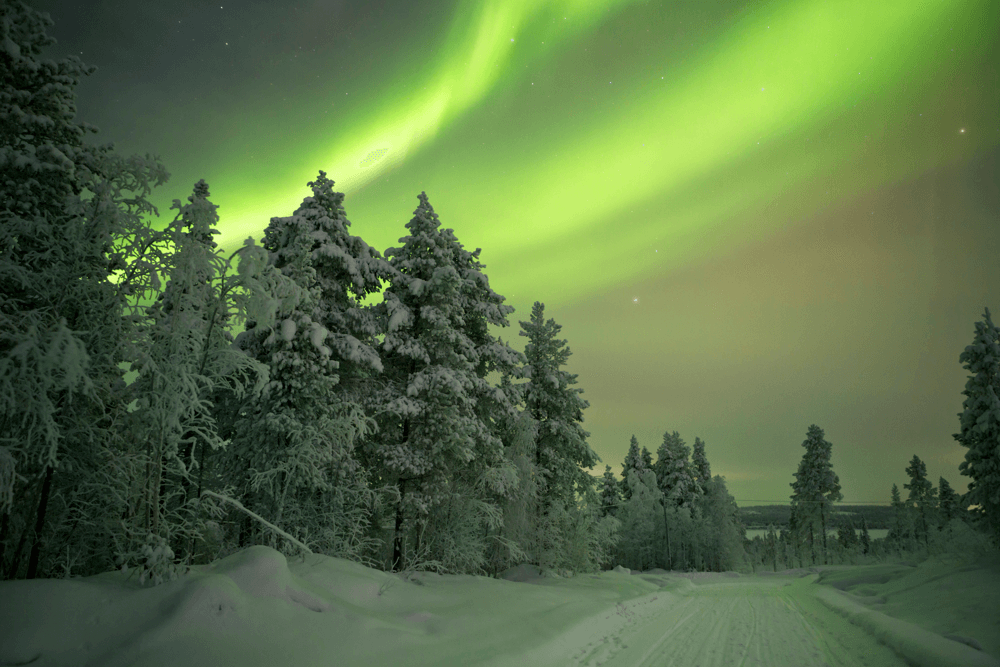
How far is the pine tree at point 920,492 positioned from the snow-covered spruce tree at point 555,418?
61297 mm

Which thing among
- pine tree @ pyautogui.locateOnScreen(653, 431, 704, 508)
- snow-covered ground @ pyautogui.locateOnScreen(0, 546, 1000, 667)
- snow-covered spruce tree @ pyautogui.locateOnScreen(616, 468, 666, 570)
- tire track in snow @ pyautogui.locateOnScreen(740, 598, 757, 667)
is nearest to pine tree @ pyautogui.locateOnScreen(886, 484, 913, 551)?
pine tree @ pyautogui.locateOnScreen(653, 431, 704, 508)

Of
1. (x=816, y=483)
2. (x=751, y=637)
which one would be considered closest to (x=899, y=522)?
(x=816, y=483)

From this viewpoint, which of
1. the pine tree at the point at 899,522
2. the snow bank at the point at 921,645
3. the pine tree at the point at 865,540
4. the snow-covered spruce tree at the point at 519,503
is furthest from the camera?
the pine tree at the point at 865,540

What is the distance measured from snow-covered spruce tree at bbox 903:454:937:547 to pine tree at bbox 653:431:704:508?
96.8 feet

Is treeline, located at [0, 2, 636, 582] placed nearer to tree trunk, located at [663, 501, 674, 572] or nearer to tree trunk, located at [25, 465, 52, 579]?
tree trunk, located at [25, 465, 52, 579]

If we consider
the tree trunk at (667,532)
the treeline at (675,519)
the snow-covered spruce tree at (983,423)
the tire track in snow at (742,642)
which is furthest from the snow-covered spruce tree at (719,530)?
the tire track in snow at (742,642)

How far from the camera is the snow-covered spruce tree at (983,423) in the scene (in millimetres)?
24078

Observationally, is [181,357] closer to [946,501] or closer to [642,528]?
[642,528]

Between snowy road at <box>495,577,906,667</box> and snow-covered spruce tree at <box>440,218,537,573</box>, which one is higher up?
snow-covered spruce tree at <box>440,218,537,573</box>

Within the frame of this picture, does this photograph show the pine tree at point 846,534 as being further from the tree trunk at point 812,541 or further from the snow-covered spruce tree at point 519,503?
the snow-covered spruce tree at point 519,503

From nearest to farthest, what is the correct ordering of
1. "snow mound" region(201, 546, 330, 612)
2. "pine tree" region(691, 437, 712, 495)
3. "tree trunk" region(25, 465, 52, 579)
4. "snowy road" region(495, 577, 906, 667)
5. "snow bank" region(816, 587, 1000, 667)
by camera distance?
"snow mound" region(201, 546, 330, 612), "tree trunk" region(25, 465, 52, 579), "snow bank" region(816, 587, 1000, 667), "snowy road" region(495, 577, 906, 667), "pine tree" region(691, 437, 712, 495)

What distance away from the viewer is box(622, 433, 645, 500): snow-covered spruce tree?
2318 inches

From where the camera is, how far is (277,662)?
6.04 meters

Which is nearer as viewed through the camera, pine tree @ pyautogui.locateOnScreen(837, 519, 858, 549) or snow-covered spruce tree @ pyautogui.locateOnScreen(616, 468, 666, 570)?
snow-covered spruce tree @ pyautogui.locateOnScreen(616, 468, 666, 570)
